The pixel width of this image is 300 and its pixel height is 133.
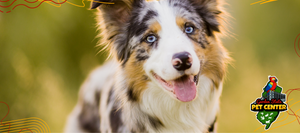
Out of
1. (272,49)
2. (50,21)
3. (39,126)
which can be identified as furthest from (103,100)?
(272,49)

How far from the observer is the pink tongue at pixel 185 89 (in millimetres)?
2006

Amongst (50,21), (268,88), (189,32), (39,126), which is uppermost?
(50,21)

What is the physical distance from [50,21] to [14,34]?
52cm

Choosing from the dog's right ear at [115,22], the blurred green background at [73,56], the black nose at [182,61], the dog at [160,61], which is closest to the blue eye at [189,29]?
the dog at [160,61]

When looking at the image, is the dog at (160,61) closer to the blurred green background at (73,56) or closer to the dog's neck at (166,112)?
the dog's neck at (166,112)

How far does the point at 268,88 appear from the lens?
274 cm

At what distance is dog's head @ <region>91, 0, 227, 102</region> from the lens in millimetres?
1919

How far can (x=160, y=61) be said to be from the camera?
1953 millimetres

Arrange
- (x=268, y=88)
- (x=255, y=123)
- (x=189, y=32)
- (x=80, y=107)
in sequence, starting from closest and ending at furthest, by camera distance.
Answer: (x=189, y=32), (x=268, y=88), (x=255, y=123), (x=80, y=107)

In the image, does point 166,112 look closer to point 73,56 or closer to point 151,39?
point 151,39

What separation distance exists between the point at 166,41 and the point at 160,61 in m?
0.20

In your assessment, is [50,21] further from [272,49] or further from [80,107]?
[272,49]

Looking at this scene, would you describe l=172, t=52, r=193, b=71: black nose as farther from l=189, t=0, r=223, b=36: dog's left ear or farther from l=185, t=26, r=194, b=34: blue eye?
l=189, t=0, r=223, b=36: dog's left ear

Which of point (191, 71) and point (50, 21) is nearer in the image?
point (191, 71)
